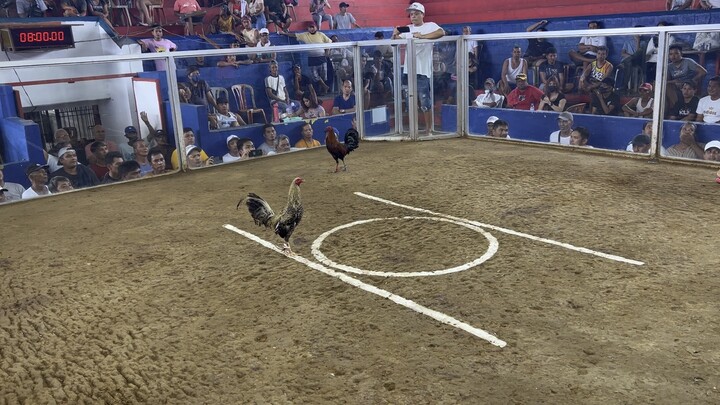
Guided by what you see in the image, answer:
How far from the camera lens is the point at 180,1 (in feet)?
62.9

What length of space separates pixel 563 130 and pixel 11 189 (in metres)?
9.90

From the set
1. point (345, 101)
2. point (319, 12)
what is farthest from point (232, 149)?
point (319, 12)

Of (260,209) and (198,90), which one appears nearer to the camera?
(260,209)

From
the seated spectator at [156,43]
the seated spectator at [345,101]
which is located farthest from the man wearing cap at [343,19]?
the seated spectator at [345,101]

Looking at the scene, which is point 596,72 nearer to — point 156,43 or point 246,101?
point 246,101

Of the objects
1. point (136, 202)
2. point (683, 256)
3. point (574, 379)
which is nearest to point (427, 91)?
point (136, 202)

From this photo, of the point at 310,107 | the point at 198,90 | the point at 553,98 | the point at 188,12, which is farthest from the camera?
the point at 188,12

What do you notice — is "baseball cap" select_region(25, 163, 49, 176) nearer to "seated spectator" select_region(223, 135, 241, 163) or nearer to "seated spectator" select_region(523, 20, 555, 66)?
"seated spectator" select_region(223, 135, 241, 163)

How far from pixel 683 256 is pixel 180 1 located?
55.9 ft

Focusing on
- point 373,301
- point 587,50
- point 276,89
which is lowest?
Answer: point 373,301

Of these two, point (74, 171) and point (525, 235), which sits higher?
point (74, 171)

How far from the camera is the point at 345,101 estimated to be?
13648 millimetres

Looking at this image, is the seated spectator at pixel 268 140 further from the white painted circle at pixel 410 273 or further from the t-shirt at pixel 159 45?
the white painted circle at pixel 410 273

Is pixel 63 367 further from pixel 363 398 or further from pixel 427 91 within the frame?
pixel 427 91
